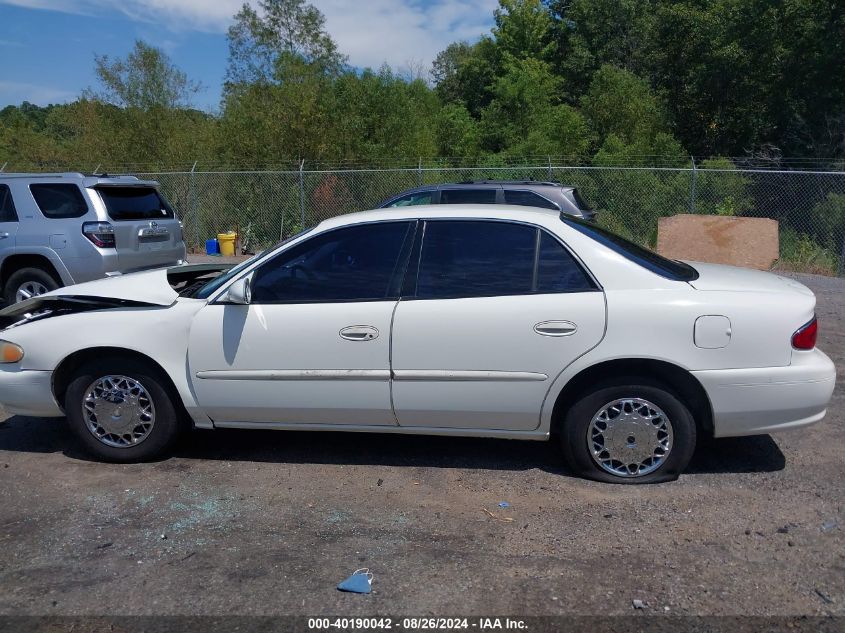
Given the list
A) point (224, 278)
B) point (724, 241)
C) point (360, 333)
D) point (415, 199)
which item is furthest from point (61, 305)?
point (724, 241)

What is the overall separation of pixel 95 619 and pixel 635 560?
8.02 ft

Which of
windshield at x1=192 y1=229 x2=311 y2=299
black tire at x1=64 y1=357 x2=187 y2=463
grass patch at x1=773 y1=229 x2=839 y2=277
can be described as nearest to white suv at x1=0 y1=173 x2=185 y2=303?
black tire at x1=64 y1=357 x2=187 y2=463

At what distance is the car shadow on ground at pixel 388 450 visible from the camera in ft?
16.0

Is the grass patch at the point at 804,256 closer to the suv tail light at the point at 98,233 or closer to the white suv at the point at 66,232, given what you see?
the white suv at the point at 66,232

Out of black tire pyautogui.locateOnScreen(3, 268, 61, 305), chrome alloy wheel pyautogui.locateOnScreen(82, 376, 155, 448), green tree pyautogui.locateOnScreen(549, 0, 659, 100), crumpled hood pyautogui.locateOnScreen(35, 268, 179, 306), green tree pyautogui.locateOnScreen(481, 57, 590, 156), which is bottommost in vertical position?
chrome alloy wheel pyautogui.locateOnScreen(82, 376, 155, 448)

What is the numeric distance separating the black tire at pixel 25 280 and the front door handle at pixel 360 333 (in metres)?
6.16

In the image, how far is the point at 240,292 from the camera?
14.8ft

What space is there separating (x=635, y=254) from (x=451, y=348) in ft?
4.25

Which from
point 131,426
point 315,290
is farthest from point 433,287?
point 131,426

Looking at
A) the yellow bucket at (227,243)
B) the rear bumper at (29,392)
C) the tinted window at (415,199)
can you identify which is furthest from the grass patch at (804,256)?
the rear bumper at (29,392)

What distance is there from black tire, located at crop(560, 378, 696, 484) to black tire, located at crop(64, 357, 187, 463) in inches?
96.3

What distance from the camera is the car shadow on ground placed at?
4.87 m

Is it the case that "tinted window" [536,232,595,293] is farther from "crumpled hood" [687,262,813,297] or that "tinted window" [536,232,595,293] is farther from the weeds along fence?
the weeds along fence

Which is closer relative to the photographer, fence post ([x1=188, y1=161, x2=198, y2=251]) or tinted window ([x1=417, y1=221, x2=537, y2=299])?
tinted window ([x1=417, y1=221, x2=537, y2=299])
